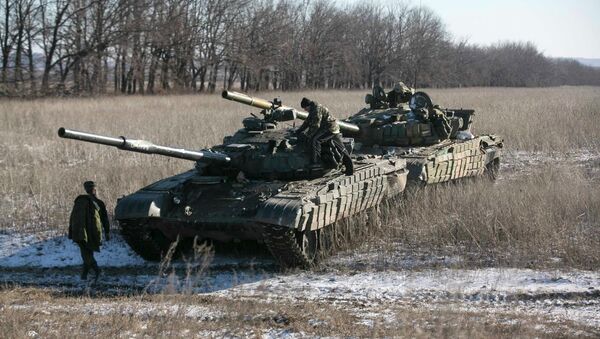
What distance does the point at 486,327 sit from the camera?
5.85m

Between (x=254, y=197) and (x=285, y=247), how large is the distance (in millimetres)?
771

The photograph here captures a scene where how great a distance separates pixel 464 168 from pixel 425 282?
5.08 meters

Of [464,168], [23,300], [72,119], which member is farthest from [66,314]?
[72,119]

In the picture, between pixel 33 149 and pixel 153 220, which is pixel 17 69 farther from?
pixel 153 220

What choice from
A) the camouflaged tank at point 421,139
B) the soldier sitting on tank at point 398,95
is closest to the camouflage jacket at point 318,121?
the camouflaged tank at point 421,139

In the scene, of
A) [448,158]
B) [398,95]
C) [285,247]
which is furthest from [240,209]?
[398,95]

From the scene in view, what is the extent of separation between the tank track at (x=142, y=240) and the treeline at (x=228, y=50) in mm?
21930

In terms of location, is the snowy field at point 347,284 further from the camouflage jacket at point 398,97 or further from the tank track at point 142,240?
the camouflage jacket at point 398,97

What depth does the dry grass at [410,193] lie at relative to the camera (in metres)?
9.16

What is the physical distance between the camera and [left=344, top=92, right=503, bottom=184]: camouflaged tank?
11453 mm

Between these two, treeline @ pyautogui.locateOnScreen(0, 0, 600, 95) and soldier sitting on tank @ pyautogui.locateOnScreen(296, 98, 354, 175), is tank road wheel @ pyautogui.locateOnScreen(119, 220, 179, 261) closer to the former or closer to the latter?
soldier sitting on tank @ pyautogui.locateOnScreen(296, 98, 354, 175)

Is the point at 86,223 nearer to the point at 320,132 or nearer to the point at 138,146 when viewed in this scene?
the point at 138,146

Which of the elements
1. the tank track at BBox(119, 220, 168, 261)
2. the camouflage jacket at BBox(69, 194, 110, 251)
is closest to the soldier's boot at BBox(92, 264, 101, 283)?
the camouflage jacket at BBox(69, 194, 110, 251)

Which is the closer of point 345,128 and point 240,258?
point 240,258
